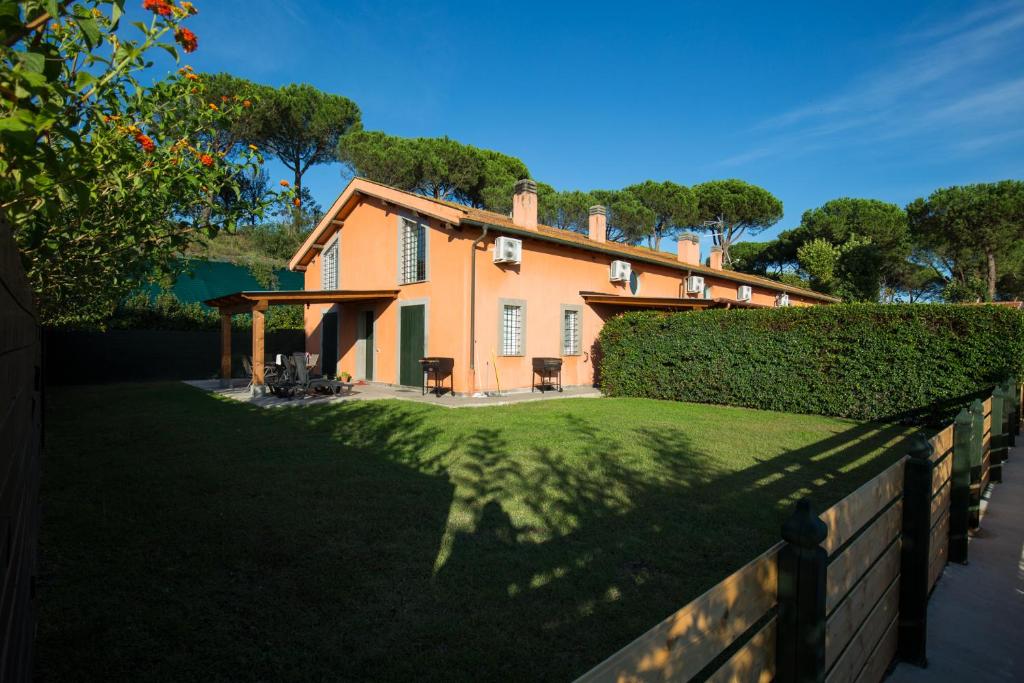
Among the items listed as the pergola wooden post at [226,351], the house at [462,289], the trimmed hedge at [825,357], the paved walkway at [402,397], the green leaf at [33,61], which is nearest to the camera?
the green leaf at [33,61]

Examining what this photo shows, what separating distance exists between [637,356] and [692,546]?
10181 millimetres

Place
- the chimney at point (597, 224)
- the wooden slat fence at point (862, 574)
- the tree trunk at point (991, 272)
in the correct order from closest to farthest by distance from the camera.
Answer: the wooden slat fence at point (862, 574), the chimney at point (597, 224), the tree trunk at point (991, 272)

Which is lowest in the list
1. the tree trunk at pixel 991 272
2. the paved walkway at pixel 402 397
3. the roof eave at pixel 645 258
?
the paved walkway at pixel 402 397

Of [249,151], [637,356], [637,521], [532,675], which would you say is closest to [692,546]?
[637,521]

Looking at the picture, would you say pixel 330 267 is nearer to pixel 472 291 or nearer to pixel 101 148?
pixel 472 291

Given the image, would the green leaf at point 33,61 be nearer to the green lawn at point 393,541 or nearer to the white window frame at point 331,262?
the green lawn at point 393,541

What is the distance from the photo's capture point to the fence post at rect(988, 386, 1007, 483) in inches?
229

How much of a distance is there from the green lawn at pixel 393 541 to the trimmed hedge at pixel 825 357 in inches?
80.0

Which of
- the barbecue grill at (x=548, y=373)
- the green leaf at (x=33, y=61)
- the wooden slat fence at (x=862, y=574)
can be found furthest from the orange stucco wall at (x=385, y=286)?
the green leaf at (x=33, y=61)

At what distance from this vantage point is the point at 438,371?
13898 mm

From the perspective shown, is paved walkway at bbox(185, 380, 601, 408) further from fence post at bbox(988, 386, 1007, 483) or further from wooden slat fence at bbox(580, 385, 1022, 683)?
wooden slat fence at bbox(580, 385, 1022, 683)

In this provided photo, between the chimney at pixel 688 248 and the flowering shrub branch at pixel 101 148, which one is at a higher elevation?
the chimney at pixel 688 248

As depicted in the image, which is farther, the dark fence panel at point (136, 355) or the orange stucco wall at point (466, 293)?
the dark fence panel at point (136, 355)

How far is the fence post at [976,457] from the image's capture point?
436 cm
